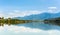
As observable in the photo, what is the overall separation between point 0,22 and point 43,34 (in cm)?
285

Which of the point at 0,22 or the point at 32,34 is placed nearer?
the point at 32,34

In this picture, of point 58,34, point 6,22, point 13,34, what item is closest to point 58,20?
point 6,22

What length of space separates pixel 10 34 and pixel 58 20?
3.99m

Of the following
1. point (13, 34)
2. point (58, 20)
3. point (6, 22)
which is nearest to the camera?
point (13, 34)

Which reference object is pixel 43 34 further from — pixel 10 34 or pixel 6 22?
pixel 6 22

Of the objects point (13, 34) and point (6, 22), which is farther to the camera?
point (6, 22)

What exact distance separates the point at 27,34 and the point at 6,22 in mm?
2494

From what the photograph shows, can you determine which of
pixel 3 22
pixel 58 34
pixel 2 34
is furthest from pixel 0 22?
pixel 58 34

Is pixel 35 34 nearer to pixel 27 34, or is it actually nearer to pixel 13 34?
pixel 27 34

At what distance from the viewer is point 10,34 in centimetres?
381

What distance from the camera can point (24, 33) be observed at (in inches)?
157

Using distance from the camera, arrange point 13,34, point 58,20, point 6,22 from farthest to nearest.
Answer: point 58,20
point 6,22
point 13,34

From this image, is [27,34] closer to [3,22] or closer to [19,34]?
[19,34]

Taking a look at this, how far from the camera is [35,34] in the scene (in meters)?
3.83
